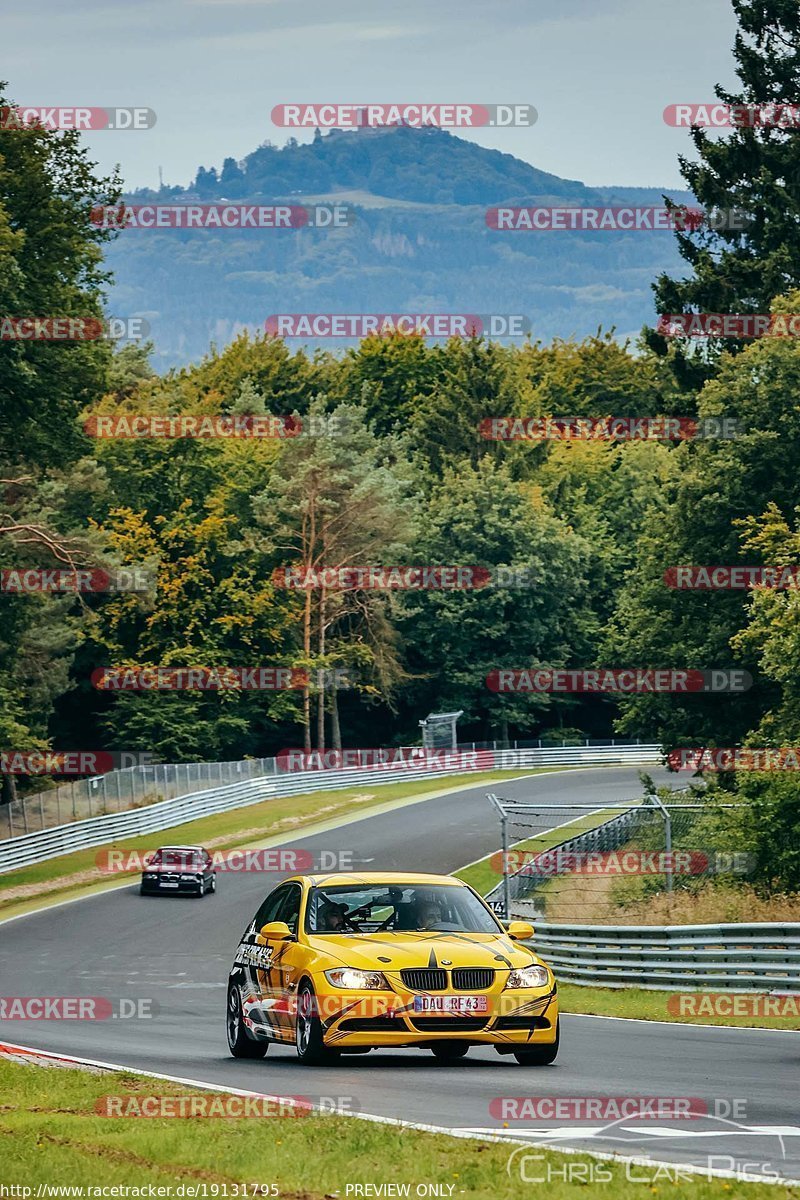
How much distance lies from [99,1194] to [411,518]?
7995cm

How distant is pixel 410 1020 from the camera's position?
13.8 meters

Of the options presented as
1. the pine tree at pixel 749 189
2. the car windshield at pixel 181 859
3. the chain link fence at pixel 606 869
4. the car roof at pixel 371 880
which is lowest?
the car windshield at pixel 181 859

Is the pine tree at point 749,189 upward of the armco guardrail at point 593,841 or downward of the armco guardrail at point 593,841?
upward

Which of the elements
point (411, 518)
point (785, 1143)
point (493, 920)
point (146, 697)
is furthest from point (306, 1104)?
point (411, 518)

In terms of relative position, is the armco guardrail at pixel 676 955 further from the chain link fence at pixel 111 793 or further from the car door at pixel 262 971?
the chain link fence at pixel 111 793

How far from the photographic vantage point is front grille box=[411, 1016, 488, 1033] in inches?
544

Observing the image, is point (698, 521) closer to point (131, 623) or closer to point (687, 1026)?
point (687, 1026)

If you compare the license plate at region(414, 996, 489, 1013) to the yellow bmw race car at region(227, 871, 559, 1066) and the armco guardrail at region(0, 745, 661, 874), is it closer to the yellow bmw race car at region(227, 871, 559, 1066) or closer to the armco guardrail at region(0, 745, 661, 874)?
the yellow bmw race car at region(227, 871, 559, 1066)

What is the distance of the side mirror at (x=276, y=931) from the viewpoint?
1501cm

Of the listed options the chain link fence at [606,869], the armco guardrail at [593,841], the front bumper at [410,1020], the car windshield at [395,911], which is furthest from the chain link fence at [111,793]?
the front bumper at [410,1020]

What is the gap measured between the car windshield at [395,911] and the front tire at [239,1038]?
1.41 m

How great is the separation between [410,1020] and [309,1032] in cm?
89

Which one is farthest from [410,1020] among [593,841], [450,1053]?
Answer: [593,841]

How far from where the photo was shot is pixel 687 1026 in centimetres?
1927
